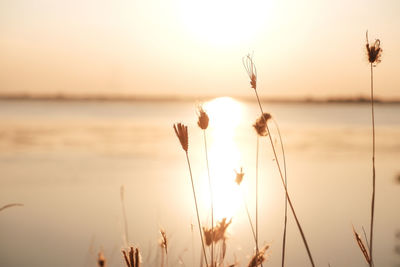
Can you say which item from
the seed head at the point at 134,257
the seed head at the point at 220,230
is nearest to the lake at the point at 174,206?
the seed head at the point at 220,230

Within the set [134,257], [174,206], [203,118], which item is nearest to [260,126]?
[203,118]

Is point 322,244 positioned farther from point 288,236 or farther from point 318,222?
point 318,222

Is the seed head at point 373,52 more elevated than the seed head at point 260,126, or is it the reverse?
the seed head at point 373,52

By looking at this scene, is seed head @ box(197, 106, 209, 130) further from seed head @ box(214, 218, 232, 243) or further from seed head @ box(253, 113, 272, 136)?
seed head @ box(253, 113, 272, 136)

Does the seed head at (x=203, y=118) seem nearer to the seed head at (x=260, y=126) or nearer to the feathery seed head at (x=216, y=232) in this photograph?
the feathery seed head at (x=216, y=232)

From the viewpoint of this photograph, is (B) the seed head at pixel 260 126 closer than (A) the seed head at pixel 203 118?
No

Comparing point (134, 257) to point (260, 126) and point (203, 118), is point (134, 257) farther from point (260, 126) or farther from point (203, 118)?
point (260, 126)

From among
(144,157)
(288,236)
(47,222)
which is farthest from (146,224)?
(144,157)

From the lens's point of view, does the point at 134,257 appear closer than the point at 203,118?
Yes

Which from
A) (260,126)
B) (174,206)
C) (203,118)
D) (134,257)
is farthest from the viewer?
(174,206)

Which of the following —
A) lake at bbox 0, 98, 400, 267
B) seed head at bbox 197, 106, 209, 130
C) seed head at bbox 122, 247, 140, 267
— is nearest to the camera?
seed head at bbox 122, 247, 140, 267

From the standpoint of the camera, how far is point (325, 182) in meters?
11.9

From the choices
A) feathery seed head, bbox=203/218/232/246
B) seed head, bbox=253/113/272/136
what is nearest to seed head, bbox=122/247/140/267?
feathery seed head, bbox=203/218/232/246

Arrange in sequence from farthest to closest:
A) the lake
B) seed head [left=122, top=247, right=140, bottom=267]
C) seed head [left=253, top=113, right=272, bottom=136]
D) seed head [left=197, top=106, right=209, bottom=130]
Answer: the lake < seed head [left=253, top=113, right=272, bottom=136] < seed head [left=197, top=106, right=209, bottom=130] < seed head [left=122, top=247, right=140, bottom=267]
